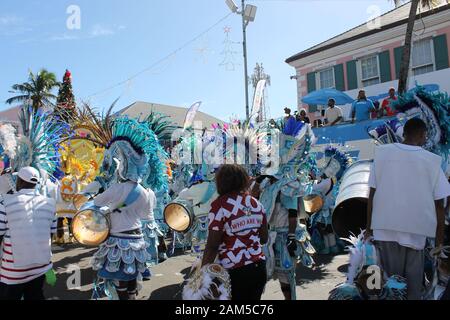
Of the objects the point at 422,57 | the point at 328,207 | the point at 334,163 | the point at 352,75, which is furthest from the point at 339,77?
the point at 328,207

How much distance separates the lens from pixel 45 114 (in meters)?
5.47

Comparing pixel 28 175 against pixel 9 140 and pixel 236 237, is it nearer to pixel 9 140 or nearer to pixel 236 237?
pixel 236 237

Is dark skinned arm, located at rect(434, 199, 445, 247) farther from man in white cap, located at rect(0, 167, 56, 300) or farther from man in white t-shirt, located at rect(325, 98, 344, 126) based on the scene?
man in white t-shirt, located at rect(325, 98, 344, 126)

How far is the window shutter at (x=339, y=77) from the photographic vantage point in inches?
673

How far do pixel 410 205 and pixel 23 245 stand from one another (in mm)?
2975

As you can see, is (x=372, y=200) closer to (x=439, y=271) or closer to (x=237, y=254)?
(x=439, y=271)

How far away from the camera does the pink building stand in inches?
563

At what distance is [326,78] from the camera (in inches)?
703

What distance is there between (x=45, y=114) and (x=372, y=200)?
15.2 ft

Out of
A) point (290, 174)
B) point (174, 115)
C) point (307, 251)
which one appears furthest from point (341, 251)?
point (174, 115)

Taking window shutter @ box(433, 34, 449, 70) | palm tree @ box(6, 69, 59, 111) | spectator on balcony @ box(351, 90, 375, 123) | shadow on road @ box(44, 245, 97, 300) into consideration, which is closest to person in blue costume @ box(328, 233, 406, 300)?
shadow on road @ box(44, 245, 97, 300)

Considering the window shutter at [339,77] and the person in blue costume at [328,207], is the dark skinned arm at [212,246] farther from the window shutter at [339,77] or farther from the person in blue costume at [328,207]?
the window shutter at [339,77]

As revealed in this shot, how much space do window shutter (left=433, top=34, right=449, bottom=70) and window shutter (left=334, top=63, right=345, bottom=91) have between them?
3769 mm

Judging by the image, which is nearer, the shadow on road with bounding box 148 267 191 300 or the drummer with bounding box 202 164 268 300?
the drummer with bounding box 202 164 268 300
